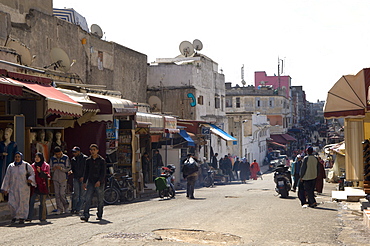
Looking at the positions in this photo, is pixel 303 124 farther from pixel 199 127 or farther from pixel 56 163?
pixel 56 163

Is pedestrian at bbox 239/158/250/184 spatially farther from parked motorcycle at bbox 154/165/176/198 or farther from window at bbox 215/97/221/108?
window at bbox 215/97/221/108

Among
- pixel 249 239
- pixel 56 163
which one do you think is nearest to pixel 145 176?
pixel 56 163

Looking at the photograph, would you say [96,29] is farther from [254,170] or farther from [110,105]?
[110,105]

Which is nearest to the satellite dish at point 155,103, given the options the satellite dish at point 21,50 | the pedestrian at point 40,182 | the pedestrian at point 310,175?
the satellite dish at point 21,50

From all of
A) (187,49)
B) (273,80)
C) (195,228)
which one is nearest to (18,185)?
(195,228)

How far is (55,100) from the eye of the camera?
46.9 feet

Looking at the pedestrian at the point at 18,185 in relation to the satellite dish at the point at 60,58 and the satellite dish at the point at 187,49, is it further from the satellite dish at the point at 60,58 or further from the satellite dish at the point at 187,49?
the satellite dish at the point at 187,49

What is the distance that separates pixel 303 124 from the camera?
127688mm

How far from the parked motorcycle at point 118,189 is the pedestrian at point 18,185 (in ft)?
15.7

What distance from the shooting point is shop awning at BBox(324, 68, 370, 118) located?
1497 cm

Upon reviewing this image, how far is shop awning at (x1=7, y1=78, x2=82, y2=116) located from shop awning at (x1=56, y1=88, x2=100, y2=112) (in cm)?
77

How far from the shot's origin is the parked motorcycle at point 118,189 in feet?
54.2

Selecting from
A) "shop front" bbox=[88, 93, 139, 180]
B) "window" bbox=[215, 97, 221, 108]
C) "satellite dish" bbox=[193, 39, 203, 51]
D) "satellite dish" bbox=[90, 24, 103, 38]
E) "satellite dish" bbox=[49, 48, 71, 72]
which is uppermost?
"satellite dish" bbox=[193, 39, 203, 51]

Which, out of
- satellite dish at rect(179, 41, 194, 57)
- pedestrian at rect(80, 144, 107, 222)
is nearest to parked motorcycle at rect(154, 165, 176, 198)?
pedestrian at rect(80, 144, 107, 222)
